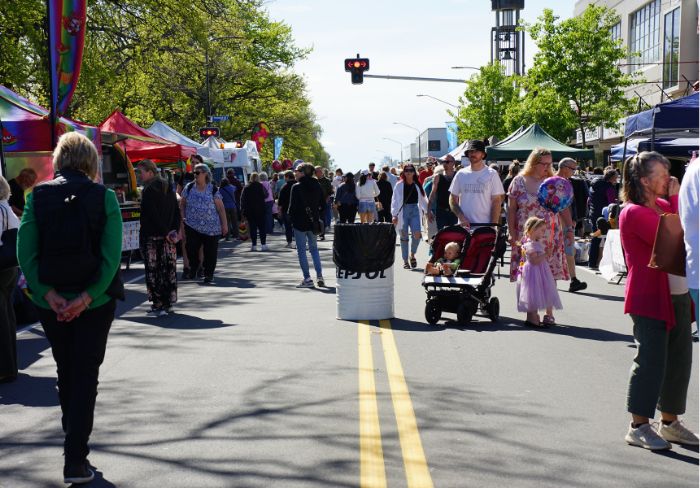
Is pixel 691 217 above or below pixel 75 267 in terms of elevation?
above

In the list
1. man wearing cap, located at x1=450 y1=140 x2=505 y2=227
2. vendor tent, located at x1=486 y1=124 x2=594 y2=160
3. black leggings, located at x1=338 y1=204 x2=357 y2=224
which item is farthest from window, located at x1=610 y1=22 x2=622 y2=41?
man wearing cap, located at x1=450 y1=140 x2=505 y2=227

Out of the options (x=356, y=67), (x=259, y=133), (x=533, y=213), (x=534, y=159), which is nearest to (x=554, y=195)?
(x=533, y=213)

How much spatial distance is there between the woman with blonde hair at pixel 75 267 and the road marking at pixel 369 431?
4.88 ft

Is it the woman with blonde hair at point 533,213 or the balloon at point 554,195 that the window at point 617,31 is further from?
the balloon at point 554,195

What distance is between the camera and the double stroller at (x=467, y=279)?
1104 centimetres

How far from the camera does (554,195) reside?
11.7 m

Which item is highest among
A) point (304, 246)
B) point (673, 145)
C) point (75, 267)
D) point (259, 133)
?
point (259, 133)

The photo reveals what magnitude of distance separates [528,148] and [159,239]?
53.1ft

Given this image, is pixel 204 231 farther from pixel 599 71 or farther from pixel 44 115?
pixel 599 71

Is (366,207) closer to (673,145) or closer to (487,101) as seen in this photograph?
(673,145)

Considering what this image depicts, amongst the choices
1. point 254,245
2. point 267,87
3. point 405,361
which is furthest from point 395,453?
point 267,87

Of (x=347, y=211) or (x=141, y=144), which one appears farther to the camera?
(x=141, y=144)

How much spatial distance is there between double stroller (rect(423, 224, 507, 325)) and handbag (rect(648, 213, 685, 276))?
537 centimetres

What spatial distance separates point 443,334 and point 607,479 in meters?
5.15
